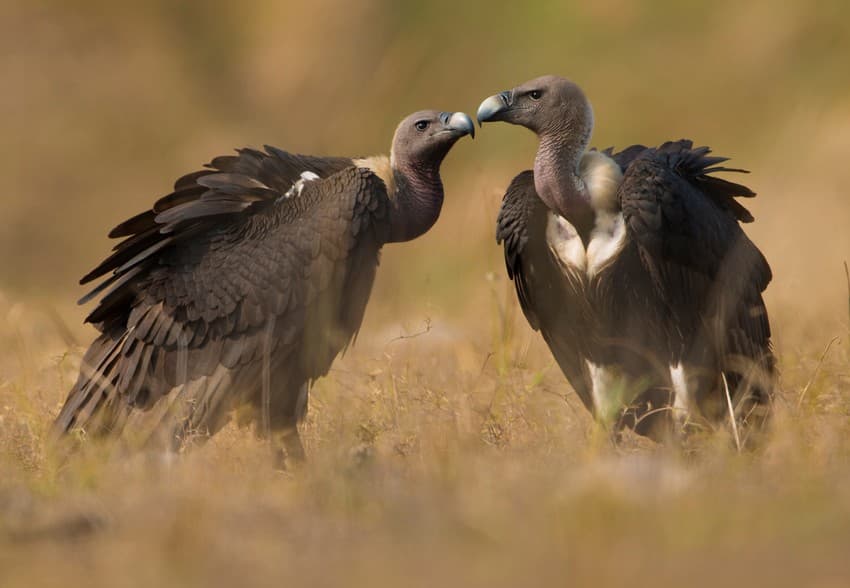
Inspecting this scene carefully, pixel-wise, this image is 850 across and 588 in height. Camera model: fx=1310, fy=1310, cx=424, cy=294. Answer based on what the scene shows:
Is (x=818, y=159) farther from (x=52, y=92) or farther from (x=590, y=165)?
(x=52, y=92)

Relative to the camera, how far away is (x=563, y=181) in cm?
566

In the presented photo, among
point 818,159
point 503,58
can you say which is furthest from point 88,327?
point 503,58

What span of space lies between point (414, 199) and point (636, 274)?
1.11 m

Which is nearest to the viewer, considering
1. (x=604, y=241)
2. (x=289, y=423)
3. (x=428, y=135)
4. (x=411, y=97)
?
(x=604, y=241)

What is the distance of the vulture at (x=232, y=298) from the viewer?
5621 mm

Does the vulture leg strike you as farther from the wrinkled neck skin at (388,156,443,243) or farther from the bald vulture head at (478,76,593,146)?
the bald vulture head at (478,76,593,146)

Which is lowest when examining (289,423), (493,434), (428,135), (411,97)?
(493,434)

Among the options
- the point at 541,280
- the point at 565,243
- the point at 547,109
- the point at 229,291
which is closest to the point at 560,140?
the point at 547,109

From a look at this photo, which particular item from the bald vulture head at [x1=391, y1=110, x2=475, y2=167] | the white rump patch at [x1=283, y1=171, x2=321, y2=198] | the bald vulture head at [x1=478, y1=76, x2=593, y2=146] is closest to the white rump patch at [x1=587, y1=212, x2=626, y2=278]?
the bald vulture head at [x1=478, y1=76, x2=593, y2=146]

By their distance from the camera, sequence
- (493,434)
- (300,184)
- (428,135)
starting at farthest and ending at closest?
(428,135), (300,184), (493,434)

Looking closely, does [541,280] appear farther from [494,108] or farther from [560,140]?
[494,108]

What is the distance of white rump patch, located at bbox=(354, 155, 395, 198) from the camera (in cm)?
591

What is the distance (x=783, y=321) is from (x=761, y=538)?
4.49 meters

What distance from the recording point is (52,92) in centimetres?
2142
